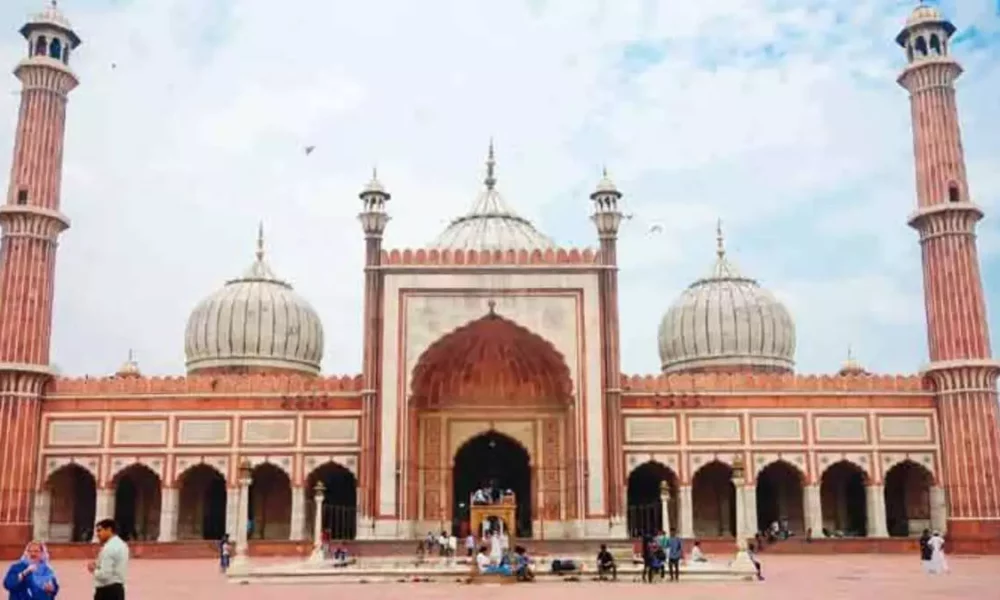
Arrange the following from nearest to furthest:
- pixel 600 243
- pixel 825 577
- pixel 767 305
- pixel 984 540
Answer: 1. pixel 825 577
2. pixel 984 540
3. pixel 600 243
4. pixel 767 305

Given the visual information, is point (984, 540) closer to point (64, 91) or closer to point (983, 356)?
point (983, 356)

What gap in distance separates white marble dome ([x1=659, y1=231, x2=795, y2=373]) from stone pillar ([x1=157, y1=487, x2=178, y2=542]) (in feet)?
44.2

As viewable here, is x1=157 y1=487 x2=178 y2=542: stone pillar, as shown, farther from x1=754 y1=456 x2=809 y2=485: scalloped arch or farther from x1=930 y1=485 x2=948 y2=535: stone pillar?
x1=930 y1=485 x2=948 y2=535: stone pillar

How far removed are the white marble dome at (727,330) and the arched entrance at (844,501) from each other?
4.15 m

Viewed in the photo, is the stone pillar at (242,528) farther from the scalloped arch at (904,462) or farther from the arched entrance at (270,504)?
the scalloped arch at (904,462)

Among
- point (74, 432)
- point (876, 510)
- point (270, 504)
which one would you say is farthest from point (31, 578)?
point (876, 510)

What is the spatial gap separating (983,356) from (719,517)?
A: 6.77 m

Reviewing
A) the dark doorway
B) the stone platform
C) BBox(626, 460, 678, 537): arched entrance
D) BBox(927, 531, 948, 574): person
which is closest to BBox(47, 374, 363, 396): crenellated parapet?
the dark doorway

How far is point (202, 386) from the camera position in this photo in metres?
23.2

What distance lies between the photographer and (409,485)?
21531mm

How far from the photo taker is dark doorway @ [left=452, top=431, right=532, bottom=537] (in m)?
24.2

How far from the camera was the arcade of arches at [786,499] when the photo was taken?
23406 mm

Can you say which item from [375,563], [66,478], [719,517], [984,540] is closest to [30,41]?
[66,478]

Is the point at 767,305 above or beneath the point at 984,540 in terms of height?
above
